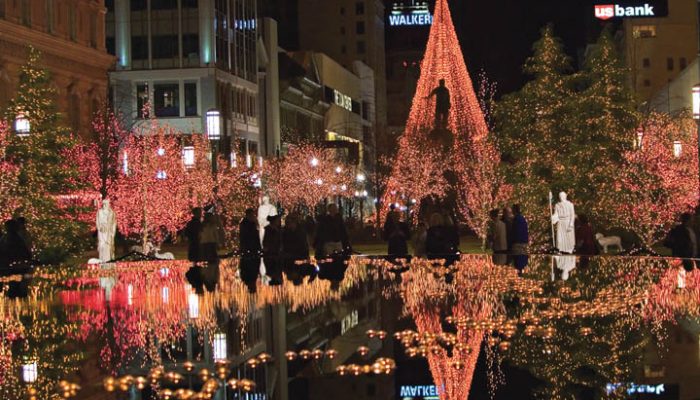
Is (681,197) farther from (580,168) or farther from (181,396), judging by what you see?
(181,396)

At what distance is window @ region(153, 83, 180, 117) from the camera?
80.6 metres

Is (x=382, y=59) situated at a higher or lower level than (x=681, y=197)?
higher

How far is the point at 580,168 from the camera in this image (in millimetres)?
39219

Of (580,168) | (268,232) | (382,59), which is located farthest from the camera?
(382,59)

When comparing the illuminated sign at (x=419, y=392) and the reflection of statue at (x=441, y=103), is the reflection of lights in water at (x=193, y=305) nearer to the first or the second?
the illuminated sign at (x=419, y=392)

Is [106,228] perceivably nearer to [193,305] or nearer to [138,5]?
[193,305]

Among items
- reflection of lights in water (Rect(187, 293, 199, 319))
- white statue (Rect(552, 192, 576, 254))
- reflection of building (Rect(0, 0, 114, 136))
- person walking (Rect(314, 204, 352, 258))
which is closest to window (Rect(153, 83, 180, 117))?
reflection of building (Rect(0, 0, 114, 136))

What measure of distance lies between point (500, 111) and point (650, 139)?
7.55 m

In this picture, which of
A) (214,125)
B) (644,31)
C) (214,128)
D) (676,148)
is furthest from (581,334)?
(644,31)

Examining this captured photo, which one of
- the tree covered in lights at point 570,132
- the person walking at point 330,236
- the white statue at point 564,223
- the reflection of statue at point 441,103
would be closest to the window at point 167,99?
the reflection of statue at point 441,103

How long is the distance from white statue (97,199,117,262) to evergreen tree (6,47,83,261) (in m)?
1.82

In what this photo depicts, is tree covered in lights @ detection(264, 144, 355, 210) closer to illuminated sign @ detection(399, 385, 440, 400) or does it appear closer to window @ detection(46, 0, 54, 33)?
window @ detection(46, 0, 54, 33)

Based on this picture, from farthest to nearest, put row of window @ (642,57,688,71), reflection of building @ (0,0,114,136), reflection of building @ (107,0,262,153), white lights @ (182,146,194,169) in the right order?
row of window @ (642,57,688,71)
reflection of building @ (107,0,262,153)
reflection of building @ (0,0,114,136)
white lights @ (182,146,194,169)

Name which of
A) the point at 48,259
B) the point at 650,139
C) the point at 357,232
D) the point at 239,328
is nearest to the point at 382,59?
the point at 357,232
